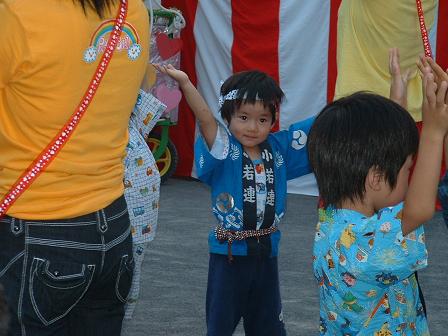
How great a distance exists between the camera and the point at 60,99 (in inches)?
95.5

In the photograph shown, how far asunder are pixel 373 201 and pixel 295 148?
141 cm

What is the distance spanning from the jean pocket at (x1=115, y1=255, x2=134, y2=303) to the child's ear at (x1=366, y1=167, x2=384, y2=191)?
2.23ft

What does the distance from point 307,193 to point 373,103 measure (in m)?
5.85

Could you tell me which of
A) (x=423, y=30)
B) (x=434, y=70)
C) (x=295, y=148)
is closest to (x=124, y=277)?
(x=434, y=70)

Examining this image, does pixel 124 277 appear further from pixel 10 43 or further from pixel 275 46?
pixel 275 46

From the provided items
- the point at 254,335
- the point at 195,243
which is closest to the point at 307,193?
the point at 195,243

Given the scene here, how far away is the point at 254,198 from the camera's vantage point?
3.79 meters

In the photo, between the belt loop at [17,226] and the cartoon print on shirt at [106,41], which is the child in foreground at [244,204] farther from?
the belt loop at [17,226]

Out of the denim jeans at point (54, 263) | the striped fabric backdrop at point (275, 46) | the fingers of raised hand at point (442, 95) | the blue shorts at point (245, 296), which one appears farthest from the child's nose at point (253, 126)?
the striped fabric backdrop at point (275, 46)

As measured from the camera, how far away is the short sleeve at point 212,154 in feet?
12.3

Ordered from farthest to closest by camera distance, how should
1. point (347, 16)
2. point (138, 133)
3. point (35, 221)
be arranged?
point (347, 16) < point (138, 133) < point (35, 221)

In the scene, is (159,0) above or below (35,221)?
below

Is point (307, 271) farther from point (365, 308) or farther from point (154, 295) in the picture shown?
point (365, 308)

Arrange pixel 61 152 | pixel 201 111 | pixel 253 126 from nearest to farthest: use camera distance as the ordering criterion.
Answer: pixel 61 152 → pixel 201 111 → pixel 253 126
